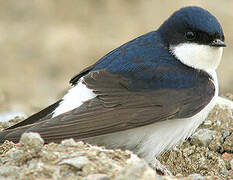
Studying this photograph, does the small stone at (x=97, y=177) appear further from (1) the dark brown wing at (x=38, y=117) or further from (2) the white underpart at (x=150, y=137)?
(1) the dark brown wing at (x=38, y=117)

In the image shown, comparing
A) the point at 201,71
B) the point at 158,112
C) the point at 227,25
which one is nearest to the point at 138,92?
the point at 158,112

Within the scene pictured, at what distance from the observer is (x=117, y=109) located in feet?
13.3

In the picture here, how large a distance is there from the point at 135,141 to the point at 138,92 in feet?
1.13

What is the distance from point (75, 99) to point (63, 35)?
13.8 feet

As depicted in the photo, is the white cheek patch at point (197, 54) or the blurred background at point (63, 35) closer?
the white cheek patch at point (197, 54)

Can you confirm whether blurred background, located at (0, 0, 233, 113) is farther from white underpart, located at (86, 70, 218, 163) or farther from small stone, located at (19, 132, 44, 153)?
small stone, located at (19, 132, 44, 153)

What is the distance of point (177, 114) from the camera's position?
411cm

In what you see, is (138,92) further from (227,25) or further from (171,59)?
(227,25)

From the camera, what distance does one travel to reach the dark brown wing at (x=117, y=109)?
3.84 meters

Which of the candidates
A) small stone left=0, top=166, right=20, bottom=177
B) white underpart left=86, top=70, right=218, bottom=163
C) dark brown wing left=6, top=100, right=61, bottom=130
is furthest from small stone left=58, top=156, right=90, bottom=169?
dark brown wing left=6, top=100, right=61, bottom=130

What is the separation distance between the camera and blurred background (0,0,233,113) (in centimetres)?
777

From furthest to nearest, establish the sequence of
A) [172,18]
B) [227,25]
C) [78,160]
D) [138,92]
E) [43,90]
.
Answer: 1. [227,25]
2. [43,90]
3. [172,18]
4. [138,92]
5. [78,160]

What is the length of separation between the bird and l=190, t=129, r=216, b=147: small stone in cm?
55

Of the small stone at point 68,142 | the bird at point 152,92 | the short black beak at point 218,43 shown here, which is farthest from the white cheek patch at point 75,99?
the short black beak at point 218,43
